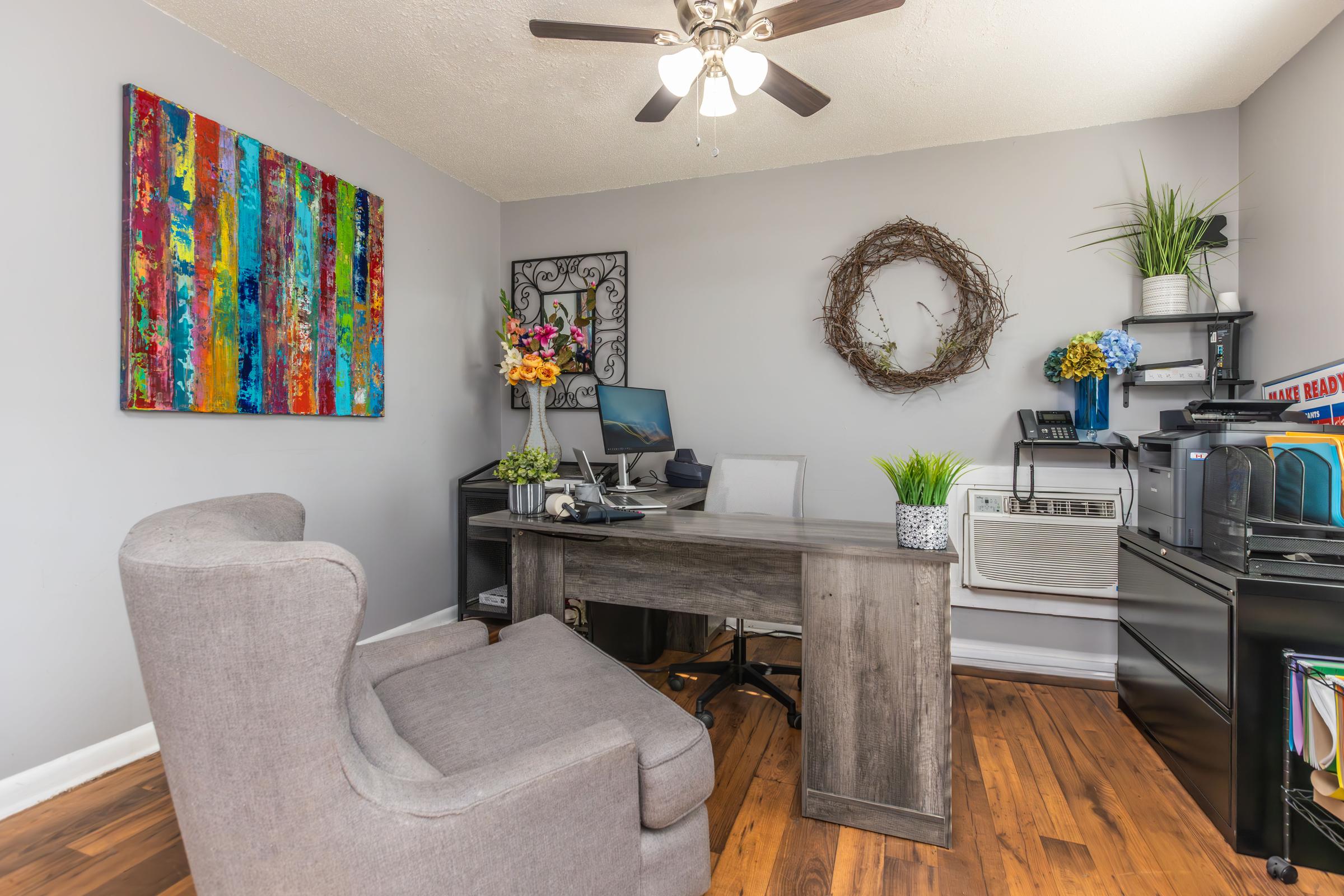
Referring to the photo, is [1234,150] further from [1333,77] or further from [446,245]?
[446,245]

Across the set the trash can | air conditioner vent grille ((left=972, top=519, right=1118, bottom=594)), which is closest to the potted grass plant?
air conditioner vent grille ((left=972, top=519, right=1118, bottom=594))

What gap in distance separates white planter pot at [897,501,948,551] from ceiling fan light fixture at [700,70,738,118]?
1.32m

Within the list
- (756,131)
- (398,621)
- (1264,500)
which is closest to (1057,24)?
(756,131)

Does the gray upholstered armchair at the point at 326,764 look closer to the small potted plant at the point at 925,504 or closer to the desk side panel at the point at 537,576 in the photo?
the small potted plant at the point at 925,504

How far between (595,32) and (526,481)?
137cm

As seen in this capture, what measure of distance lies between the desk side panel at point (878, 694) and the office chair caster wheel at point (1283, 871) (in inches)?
30.0

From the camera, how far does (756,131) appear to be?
9.74 ft

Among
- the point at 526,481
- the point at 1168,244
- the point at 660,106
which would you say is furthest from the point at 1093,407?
the point at 526,481

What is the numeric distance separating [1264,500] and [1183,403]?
51.6 inches

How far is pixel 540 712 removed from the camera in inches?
54.8

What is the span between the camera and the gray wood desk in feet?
5.39

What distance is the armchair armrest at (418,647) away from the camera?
5.23 ft

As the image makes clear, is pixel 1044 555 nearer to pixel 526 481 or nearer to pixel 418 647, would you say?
pixel 526 481

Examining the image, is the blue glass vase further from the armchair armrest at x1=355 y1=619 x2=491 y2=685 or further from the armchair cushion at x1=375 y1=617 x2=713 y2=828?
the armchair armrest at x1=355 y1=619 x2=491 y2=685
